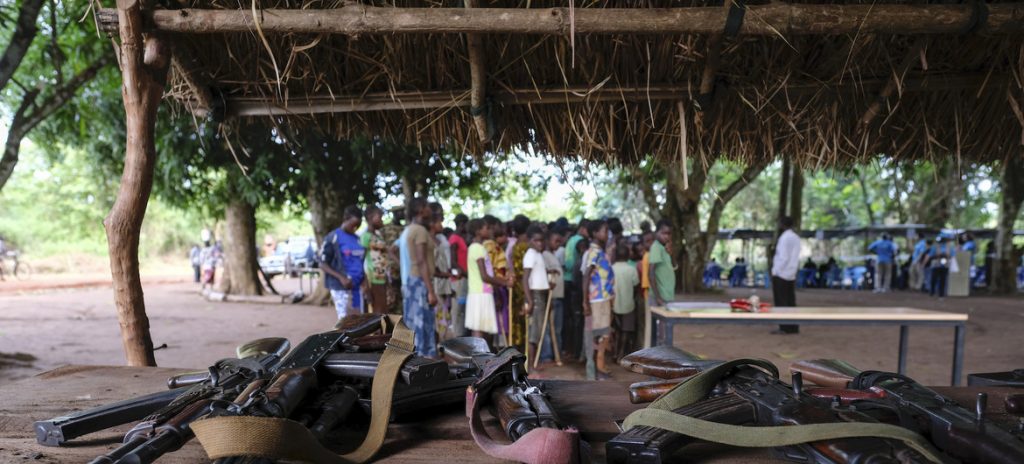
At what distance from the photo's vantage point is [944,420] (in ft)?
4.09

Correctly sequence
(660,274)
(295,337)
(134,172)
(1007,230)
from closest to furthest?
(134,172) → (660,274) → (295,337) → (1007,230)

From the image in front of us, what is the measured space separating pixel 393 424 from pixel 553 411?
1.62ft

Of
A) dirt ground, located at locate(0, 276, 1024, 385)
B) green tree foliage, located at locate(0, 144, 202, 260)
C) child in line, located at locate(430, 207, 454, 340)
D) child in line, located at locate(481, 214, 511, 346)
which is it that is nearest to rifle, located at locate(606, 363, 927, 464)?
dirt ground, located at locate(0, 276, 1024, 385)

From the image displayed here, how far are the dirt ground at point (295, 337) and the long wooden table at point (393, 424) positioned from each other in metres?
3.10

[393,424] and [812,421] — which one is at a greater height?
[812,421]

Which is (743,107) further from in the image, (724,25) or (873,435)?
(873,435)

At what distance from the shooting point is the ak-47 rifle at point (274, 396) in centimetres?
118

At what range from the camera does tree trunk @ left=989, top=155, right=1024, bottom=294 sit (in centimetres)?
1250

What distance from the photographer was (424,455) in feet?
4.30

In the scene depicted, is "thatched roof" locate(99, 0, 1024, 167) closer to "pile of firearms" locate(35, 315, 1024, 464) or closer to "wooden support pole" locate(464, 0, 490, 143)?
"wooden support pole" locate(464, 0, 490, 143)

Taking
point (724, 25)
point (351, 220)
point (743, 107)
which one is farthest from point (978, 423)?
point (351, 220)

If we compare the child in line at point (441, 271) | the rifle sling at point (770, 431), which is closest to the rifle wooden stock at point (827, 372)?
the rifle sling at point (770, 431)

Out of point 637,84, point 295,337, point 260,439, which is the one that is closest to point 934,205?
point 295,337

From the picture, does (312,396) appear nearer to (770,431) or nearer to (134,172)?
(770,431)
